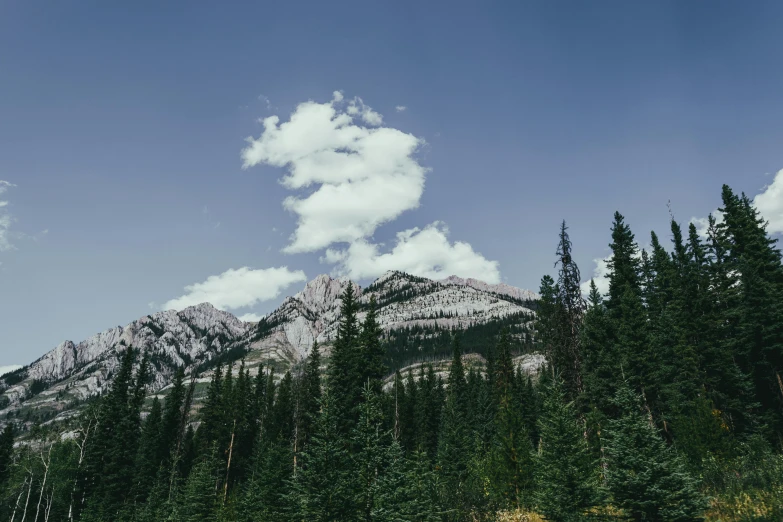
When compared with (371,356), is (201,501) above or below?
below

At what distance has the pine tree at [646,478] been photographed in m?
15.1

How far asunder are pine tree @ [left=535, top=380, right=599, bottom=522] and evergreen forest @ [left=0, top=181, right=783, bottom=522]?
0.06 metres

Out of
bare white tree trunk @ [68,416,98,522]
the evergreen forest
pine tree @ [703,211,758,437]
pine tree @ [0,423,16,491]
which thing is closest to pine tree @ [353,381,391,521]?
the evergreen forest

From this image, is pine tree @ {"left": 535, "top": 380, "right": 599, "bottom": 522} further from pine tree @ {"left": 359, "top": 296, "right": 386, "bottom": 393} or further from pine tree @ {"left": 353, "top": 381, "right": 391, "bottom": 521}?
pine tree @ {"left": 359, "top": 296, "right": 386, "bottom": 393}

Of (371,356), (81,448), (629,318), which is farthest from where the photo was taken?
(81,448)

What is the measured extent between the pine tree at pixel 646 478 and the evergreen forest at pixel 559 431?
0.07m

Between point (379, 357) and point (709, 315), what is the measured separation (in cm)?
3362

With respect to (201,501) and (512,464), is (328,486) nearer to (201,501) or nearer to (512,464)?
(512,464)

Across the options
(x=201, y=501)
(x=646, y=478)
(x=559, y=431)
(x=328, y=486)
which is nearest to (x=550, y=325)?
(x=559, y=431)

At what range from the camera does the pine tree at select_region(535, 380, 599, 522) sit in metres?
18.5

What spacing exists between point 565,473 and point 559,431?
1.79m

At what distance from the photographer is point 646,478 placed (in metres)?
15.3

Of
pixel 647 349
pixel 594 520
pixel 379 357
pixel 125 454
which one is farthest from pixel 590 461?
pixel 125 454

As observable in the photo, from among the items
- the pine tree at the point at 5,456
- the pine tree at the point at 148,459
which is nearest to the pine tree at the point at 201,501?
the pine tree at the point at 148,459
